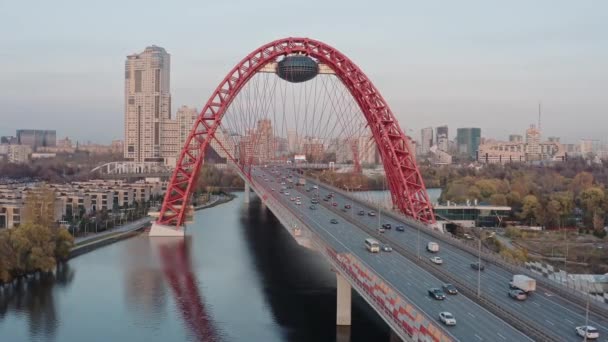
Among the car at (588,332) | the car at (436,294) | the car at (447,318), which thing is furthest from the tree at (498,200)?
the car at (588,332)

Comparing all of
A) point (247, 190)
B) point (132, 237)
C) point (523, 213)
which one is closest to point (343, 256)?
point (132, 237)

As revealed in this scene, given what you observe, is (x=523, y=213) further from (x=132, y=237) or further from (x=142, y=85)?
(x=142, y=85)

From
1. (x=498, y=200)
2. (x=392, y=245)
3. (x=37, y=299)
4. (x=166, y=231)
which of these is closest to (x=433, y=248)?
(x=392, y=245)

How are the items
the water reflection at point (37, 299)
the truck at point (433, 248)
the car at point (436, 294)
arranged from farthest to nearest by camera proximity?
the truck at point (433, 248) → the water reflection at point (37, 299) → the car at point (436, 294)

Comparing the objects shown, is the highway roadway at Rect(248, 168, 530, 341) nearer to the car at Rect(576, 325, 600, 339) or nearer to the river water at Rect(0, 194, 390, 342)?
the car at Rect(576, 325, 600, 339)

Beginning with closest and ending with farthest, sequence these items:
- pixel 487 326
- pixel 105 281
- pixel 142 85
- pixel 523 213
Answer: pixel 487 326, pixel 105 281, pixel 523 213, pixel 142 85

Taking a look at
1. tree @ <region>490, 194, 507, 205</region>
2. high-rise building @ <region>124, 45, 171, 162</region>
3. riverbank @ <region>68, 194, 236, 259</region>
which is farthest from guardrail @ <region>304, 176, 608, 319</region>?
high-rise building @ <region>124, 45, 171, 162</region>

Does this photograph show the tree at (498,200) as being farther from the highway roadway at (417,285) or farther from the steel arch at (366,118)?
the highway roadway at (417,285)
